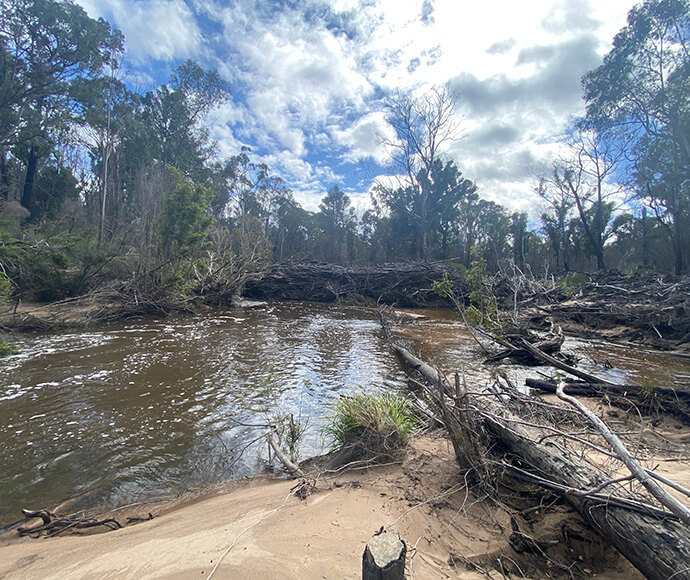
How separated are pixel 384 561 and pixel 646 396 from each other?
15.4 feet

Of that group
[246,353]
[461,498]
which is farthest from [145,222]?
[461,498]

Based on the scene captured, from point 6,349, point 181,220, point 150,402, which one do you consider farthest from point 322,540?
point 181,220

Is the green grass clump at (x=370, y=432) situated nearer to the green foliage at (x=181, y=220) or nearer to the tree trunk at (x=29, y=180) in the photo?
the green foliage at (x=181, y=220)

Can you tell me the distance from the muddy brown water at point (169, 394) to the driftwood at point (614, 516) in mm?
2165

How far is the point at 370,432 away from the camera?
3.01 meters

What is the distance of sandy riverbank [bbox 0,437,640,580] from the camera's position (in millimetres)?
1718

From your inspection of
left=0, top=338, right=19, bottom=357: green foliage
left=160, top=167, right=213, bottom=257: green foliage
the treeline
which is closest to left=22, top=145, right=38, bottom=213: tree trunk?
the treeline

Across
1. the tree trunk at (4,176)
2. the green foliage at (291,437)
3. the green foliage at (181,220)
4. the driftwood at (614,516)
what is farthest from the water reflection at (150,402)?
the tree trunk at (4,176)

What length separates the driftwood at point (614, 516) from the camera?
4.83ft

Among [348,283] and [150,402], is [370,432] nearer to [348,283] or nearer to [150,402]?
[150,402]

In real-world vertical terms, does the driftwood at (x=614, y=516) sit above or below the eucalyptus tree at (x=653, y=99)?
below

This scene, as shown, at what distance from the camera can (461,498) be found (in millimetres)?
2326

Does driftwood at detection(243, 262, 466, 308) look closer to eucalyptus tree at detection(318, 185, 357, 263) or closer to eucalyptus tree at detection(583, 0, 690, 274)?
eucalyptus tree at detection(583, 0, 690, 274)

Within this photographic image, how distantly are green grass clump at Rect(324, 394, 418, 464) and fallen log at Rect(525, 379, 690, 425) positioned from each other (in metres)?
2.77
